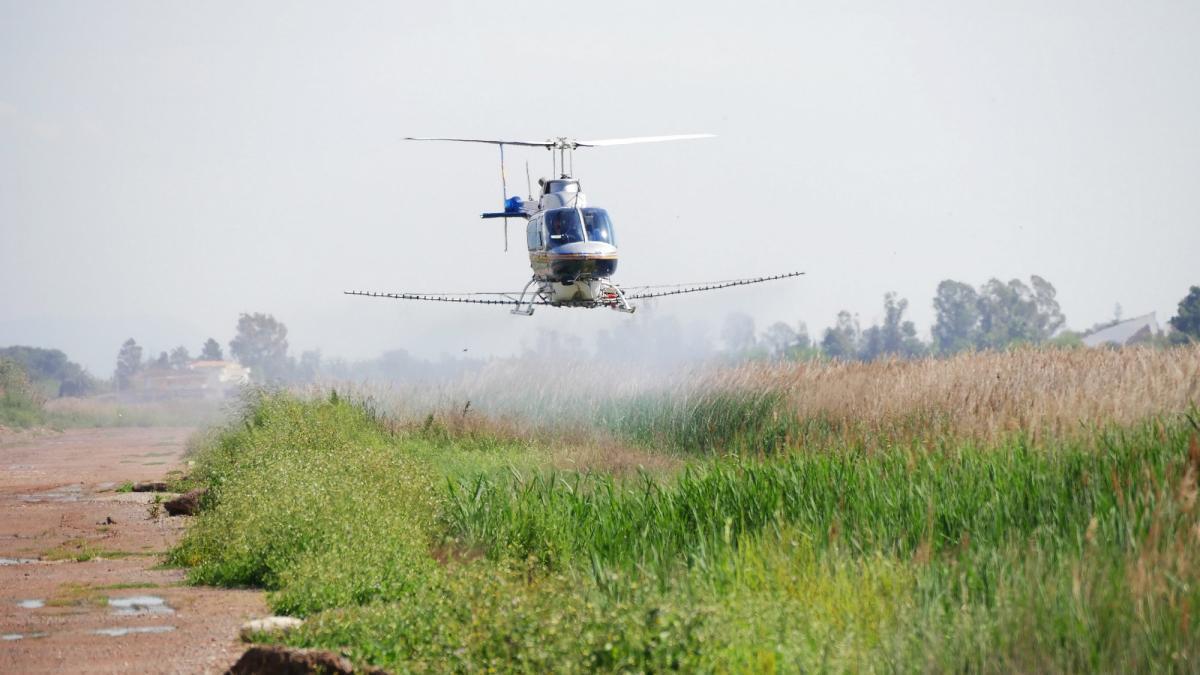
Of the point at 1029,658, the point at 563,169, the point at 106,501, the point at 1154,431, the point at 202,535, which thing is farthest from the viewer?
the point at 563,169

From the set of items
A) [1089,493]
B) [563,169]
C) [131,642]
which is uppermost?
[563,169]

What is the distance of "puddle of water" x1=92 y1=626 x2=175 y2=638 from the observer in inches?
418

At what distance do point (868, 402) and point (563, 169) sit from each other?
11.4 m

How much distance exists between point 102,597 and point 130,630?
2.00 metres

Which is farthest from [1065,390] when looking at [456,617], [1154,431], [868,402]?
[456,617]

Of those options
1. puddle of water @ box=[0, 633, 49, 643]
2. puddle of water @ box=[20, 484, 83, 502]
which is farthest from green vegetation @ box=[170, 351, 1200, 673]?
puddle of water @ box=[20, 484, 83, 502]

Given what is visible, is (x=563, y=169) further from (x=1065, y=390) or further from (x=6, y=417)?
(x=6, y=417)

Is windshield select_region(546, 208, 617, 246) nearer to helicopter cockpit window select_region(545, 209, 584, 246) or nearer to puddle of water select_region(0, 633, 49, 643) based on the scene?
helicopter cockpit window select_region(545, 209, 584, 246)

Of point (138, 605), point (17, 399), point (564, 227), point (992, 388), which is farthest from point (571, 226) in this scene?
point (17, 399)

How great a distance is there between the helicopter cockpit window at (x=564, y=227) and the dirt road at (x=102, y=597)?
9.17 meters

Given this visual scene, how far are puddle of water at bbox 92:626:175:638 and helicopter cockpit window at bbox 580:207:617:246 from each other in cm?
1809

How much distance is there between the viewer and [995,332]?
4055 inches

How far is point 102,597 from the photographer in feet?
41.1

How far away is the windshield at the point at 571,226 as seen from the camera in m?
28.0
